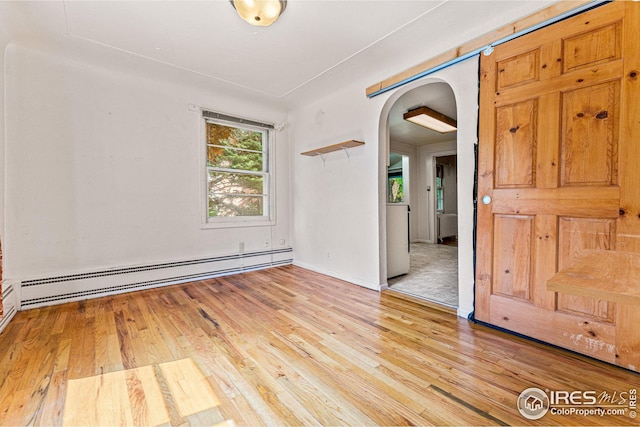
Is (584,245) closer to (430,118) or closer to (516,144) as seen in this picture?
(516,144)

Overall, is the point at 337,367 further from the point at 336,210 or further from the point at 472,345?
the point at 336,210

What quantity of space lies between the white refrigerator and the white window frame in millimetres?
1918

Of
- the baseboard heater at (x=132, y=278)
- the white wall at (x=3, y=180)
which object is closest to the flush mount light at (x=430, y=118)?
the baseboard heater at (x=132, y=278)

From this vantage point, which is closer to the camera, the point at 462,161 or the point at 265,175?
the point at 462,161

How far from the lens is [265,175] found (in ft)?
14.5

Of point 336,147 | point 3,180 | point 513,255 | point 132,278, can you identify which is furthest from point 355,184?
point 3,180

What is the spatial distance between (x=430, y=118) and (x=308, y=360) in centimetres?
406

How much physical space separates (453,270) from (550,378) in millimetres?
2573

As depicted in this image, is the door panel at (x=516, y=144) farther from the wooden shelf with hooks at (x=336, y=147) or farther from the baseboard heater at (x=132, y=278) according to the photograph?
the baseboard heater at (x=132, y=278)

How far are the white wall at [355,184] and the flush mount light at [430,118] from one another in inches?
48.7

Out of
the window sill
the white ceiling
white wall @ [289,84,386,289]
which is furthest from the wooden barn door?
the window sill

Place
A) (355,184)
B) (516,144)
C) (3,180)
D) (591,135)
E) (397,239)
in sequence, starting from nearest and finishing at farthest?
(591,135) < (516,144) < (3,180) < (355,184) < (397,239)

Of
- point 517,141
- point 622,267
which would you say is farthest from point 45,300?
point 517,141

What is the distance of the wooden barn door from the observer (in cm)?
161
